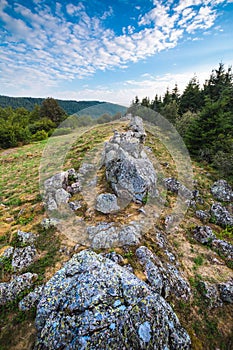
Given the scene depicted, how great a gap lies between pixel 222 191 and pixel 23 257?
14670 millimetres

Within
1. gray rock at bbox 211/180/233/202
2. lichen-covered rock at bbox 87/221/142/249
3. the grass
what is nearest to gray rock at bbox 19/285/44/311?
the grass

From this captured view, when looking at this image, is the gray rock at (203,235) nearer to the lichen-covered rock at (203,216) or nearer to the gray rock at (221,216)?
the lichen-covered rock at (203,216)

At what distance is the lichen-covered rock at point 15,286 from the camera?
5587 mm

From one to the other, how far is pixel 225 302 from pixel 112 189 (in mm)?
7843

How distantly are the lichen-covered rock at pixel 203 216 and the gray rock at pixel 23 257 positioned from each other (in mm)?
9976

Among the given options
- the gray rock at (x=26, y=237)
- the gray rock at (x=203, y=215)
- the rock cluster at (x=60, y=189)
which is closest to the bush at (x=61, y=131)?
the rock cluster at (x=60, y=189)

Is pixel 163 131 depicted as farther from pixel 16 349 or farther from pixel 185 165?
pixel 16 349

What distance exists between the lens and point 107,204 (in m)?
9.67

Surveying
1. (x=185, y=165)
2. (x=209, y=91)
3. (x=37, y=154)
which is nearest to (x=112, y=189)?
(x=185, y=165)

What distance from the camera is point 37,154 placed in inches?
935

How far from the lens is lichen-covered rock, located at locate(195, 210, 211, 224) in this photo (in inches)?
426

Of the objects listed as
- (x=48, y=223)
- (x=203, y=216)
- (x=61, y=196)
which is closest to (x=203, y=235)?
(x=203, y=216)

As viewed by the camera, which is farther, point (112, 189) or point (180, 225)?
point (112, 189)

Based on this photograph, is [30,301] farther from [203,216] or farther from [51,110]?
[51,110]
